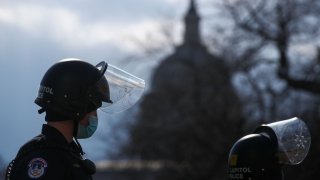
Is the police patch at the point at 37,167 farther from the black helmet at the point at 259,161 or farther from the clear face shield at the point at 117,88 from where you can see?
the black helmet at the point at 259,161

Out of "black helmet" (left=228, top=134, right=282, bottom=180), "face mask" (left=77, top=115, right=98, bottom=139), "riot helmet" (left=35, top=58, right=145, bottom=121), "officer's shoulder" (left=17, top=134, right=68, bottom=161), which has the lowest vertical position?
"black helmet" (left=228, top=134, right=282, bottom=180)

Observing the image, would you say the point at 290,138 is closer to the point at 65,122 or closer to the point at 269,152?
the point at 269,152

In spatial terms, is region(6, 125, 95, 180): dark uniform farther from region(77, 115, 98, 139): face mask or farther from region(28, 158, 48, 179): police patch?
region(77, 115, 98, 139): face mask

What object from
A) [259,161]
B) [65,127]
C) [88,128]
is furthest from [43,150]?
[259,161]

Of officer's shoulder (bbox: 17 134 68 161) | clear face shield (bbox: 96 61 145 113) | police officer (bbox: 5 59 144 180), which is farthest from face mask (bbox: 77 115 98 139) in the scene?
officer's shoulder (bbox: 17 134 68 161)

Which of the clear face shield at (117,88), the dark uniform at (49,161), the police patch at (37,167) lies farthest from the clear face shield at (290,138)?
the police patch at (37,167)

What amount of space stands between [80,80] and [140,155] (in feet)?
94.6

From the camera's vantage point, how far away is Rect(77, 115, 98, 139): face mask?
176 inches

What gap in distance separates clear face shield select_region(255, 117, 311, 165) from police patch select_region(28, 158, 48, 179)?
5.61ft

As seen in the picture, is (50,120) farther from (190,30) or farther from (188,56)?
(190,30)

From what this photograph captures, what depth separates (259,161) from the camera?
5.02m

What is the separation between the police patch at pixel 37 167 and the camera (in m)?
4.02

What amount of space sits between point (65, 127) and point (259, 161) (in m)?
1.38

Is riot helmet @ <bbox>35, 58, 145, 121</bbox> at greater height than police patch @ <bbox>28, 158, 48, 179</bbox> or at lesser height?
greater
